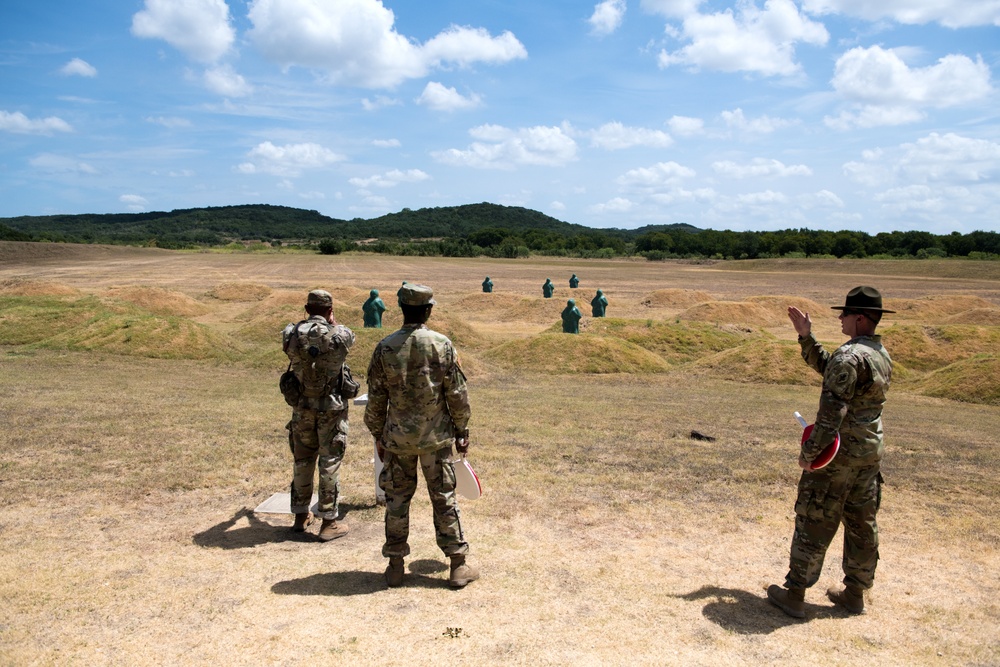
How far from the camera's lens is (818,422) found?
4863 mm

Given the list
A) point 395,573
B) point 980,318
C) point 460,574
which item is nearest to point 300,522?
point 395,573

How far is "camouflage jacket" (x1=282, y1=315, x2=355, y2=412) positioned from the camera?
246 inches

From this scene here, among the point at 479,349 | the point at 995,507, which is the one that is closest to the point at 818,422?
the point at 995,507

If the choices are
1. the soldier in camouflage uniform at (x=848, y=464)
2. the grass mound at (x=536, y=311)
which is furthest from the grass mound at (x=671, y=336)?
the soldier in camouflage uniform at (x=848, y=464)

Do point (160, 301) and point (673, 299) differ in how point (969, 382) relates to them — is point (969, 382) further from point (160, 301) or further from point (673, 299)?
point (160, 301)

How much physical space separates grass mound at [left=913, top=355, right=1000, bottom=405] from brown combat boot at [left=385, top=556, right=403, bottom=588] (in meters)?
15.2

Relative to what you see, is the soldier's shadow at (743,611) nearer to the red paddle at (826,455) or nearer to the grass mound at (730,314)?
the red paddle at (826,455)

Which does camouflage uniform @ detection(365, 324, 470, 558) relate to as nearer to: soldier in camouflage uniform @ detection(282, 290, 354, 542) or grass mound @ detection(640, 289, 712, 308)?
soldier in camouflage uniform @ detection(282, 290, 354, 542)

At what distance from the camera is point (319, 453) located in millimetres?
6449

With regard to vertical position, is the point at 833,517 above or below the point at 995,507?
above

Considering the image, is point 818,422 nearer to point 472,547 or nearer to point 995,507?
point 472,547

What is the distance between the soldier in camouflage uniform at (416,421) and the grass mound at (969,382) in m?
14.9

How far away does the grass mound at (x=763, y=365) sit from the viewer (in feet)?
59.6

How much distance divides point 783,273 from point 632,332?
56.6m
